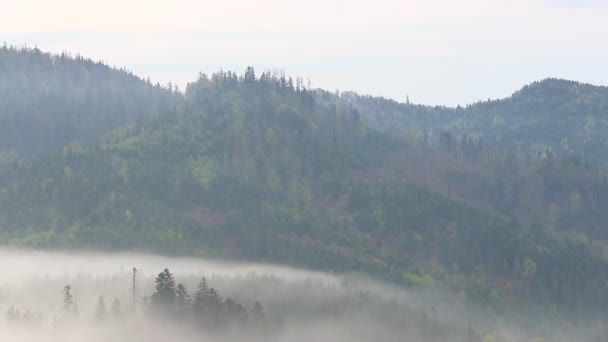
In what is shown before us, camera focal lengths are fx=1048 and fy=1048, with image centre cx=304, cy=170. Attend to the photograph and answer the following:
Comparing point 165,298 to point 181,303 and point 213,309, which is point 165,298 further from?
point 213,309

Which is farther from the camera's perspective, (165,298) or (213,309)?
(213,309)

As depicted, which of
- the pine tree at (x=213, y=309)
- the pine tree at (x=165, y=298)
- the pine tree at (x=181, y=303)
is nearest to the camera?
the pine tree at (x=213, y=309)

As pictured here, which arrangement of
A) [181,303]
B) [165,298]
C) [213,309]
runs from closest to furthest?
[165,298] → [213,309] → [181,303]

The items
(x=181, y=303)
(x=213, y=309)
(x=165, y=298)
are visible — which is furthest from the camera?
(x=181, y=303)

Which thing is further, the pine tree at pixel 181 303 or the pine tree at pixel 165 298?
the pine tree at pixel 165 298

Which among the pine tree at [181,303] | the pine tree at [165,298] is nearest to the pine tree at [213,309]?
the pine tree at [181,303]

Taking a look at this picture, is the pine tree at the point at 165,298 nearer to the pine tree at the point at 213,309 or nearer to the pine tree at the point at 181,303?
the pine tree at the point at 181,303

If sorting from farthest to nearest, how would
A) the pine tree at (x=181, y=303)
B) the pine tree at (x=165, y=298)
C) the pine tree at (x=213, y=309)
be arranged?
the pine tree at (x=165, y=298)
the pine tree at (x=181, y=303)
the pine tree at (x=213, y=309)

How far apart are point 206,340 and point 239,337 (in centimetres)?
774

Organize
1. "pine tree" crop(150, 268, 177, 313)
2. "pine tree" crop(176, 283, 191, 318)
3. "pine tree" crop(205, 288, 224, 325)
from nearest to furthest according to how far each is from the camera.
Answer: "pine tree" crop(205, 288, 224, 325) → "pine tree" crop(176, 283, 191, 318) → "pine tree" crop(150, 268, 177, 313)

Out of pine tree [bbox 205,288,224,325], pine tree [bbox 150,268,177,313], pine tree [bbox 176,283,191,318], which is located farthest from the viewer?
pine tree [bbox 150,268,177,313]

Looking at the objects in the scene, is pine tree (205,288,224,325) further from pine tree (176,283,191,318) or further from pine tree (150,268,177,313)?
pine tree (150,268,177,313)

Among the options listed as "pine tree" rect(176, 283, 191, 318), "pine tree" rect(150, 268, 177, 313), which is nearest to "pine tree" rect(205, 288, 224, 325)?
"pine tree" rect(176, 283, 191, 318)

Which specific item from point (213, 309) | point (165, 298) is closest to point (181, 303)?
point (165, 298)
